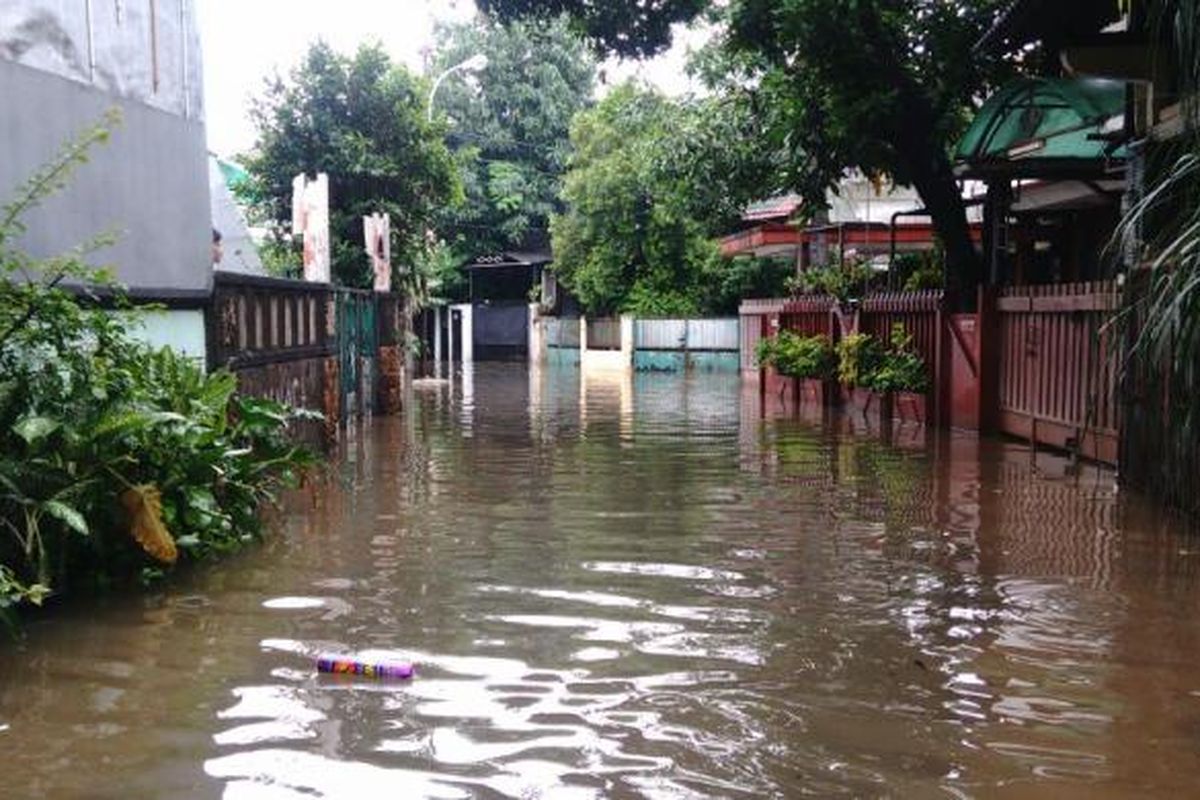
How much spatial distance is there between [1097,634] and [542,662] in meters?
2.47

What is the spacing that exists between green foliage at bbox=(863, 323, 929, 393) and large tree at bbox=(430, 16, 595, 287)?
26.1m

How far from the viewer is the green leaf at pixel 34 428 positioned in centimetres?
567

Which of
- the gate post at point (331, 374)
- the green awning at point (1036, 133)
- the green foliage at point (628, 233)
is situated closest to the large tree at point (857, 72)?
the green awning at point (1036, 133)

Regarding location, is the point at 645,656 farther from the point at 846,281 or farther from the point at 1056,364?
the point at 846,281

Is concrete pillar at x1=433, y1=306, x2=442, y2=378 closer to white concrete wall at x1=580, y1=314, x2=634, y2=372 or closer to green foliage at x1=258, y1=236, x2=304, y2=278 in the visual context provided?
white concrete wall at x1=580, y1=314, x2=634, y2=372

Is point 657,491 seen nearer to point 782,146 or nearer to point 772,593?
point 772,593

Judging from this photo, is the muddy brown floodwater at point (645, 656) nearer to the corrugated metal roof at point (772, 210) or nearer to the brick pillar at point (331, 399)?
the brick pillar at point (331, 399)

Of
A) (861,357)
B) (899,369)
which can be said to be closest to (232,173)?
(861,357)

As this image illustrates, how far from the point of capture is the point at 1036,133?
14.1 metres

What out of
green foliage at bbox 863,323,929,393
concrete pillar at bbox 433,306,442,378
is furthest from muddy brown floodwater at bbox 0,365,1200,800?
concrete pillar at bbox 433,306,442,378

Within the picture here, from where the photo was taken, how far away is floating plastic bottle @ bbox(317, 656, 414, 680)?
4965mm

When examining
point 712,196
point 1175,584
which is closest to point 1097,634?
point 1175,584

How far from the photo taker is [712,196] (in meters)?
26.3

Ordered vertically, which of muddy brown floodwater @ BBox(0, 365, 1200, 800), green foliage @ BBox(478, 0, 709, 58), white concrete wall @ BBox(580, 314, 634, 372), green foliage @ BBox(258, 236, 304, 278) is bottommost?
muddy brown floodwater @ BBox(0, 365, 1200, 800)
